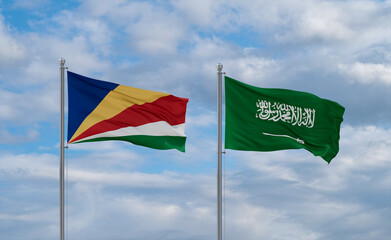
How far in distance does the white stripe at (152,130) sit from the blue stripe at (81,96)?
979 millimetres

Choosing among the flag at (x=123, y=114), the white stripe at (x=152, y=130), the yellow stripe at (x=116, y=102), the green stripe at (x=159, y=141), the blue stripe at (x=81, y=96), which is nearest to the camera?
the blue stripe at (x=81, y=96)

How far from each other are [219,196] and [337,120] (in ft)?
23.4

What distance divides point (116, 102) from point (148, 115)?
1377 millimetres

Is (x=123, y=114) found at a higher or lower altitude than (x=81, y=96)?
lower

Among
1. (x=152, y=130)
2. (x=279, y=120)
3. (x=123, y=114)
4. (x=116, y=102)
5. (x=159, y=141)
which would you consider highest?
(x=116, y=102)

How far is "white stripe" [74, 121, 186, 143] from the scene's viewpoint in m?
24.1

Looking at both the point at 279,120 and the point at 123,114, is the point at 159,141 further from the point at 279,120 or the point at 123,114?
the point at 279,120

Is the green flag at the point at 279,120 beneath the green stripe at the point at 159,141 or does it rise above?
above

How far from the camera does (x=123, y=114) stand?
24.4 metres

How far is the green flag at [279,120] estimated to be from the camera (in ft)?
81.6

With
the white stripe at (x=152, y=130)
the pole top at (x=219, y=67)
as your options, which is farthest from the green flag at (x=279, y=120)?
the white stripe at (x=152, y=130)

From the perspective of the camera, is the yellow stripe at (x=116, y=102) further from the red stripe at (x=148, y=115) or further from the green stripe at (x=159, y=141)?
the green stripe at (x=159, y=141)

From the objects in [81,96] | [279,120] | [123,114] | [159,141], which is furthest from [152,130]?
[279,120]

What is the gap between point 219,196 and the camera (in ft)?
79.7
